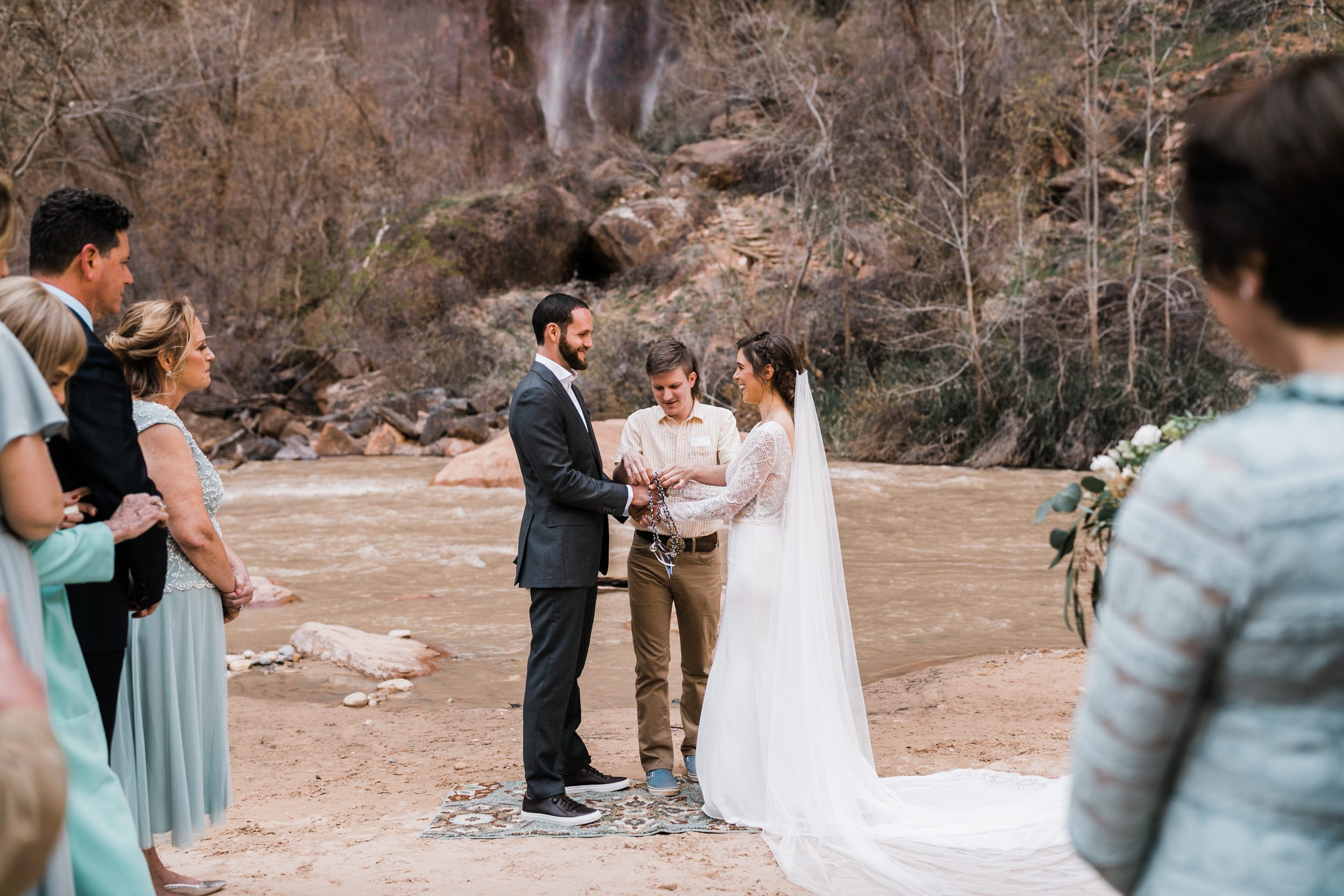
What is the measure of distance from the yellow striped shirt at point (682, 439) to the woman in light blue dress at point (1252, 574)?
3642mm

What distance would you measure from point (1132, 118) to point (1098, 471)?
2070 cm

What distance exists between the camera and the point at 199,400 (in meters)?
21.1

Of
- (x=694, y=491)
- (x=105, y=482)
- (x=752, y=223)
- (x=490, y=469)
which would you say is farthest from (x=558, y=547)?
(x=752, y=223)

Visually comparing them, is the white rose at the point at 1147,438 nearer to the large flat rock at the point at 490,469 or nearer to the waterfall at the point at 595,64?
the large flat rock at the point at 490,469

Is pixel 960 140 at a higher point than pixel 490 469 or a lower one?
higher

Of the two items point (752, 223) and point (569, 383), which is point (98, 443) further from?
point (752, 223)

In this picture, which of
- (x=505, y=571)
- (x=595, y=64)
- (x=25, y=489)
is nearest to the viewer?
(x=25, y=489)

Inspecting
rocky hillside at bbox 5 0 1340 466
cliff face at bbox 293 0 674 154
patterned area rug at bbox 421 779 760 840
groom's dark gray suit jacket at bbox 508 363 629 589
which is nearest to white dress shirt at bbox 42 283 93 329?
groom's dark gray suit jacket at bbox 508 363 629 589

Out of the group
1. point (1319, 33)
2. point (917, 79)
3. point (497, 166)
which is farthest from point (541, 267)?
point (1319, 33)

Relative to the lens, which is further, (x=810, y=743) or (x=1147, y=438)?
(x=810, y=743)

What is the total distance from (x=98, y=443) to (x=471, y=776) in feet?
9.26

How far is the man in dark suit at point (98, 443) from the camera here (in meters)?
2.53

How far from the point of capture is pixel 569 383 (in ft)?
14.5

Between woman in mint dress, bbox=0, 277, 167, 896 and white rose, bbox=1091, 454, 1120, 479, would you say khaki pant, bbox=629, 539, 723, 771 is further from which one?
woman in mint dress, bbox=0, 277, 167, 896
